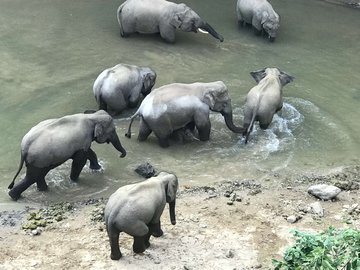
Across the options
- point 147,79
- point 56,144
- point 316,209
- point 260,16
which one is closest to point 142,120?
point 147,79

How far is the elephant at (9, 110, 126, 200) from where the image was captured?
632 centimetres

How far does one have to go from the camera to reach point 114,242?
5.20 meters

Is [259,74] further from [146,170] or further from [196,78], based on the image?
[146,170]

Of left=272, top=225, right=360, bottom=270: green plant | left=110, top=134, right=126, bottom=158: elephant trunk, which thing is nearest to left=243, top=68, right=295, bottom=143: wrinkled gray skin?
left=110, top=134, right=126, bottom=158: elephant trunk

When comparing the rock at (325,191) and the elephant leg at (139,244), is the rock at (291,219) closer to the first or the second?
the rock at (325,191)

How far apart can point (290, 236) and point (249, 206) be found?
0.86 meters

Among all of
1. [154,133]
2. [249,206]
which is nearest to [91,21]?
[154,133]

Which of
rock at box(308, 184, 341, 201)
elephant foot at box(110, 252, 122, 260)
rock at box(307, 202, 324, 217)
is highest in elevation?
rock at box(308, 184, 341, 201)

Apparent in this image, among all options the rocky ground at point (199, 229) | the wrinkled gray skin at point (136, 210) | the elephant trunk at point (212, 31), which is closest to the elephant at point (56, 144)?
the rocky ground at point (199, 229)

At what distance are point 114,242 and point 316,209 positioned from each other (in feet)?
9.00

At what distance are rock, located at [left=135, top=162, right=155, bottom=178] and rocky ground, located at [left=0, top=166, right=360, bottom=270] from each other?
1.74 ft

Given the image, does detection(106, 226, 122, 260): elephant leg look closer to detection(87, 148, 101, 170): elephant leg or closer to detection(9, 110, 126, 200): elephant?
detection(9, 110, 126, 200): elephant

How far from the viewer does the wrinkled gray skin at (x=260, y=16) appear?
40.2 ft

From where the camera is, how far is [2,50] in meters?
11.0
